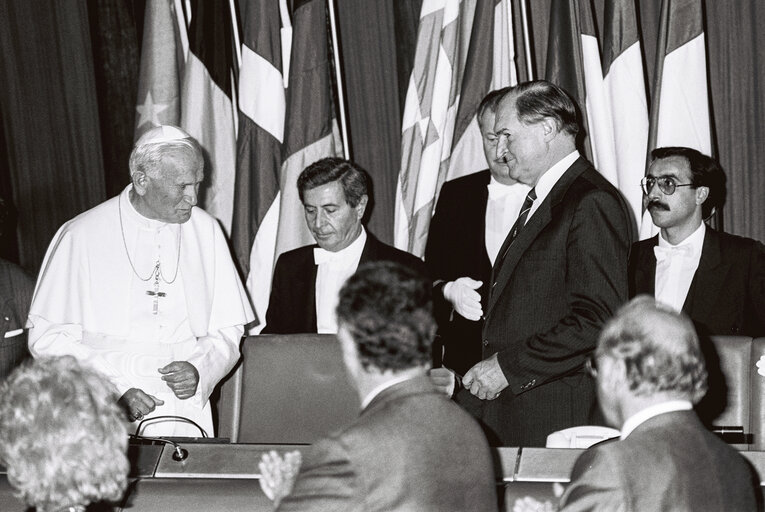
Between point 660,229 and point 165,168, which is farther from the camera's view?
point 660,229

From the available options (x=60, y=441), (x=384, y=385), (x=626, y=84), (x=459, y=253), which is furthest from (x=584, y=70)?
(x=60, y=441)

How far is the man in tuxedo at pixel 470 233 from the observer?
4.33 meters

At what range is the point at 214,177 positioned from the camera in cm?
535

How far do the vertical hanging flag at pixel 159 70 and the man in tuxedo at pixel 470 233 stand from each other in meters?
1.72

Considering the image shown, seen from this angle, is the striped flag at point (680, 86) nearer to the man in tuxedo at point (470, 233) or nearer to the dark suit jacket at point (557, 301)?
the man in tuxedo at point (470, 233)

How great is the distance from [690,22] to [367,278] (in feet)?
11.0

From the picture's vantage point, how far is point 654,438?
6.37 ft

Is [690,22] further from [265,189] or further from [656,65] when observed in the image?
[265,189]

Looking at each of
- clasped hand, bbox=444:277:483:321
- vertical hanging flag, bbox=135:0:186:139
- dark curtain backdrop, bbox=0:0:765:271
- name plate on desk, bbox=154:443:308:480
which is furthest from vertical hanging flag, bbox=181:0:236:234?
name plate on desk, bbox=154:443:308:480

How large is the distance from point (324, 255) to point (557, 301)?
1.41 meters

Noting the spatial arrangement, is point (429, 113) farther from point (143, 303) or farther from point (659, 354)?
point (659, 354)

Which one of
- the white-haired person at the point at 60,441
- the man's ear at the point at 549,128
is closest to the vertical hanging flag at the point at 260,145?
the man's ear at the point at 549,128

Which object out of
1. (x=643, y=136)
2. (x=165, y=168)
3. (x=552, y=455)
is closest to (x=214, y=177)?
(x=165, y=168)

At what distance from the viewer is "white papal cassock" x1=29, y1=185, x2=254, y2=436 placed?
12.6ft
